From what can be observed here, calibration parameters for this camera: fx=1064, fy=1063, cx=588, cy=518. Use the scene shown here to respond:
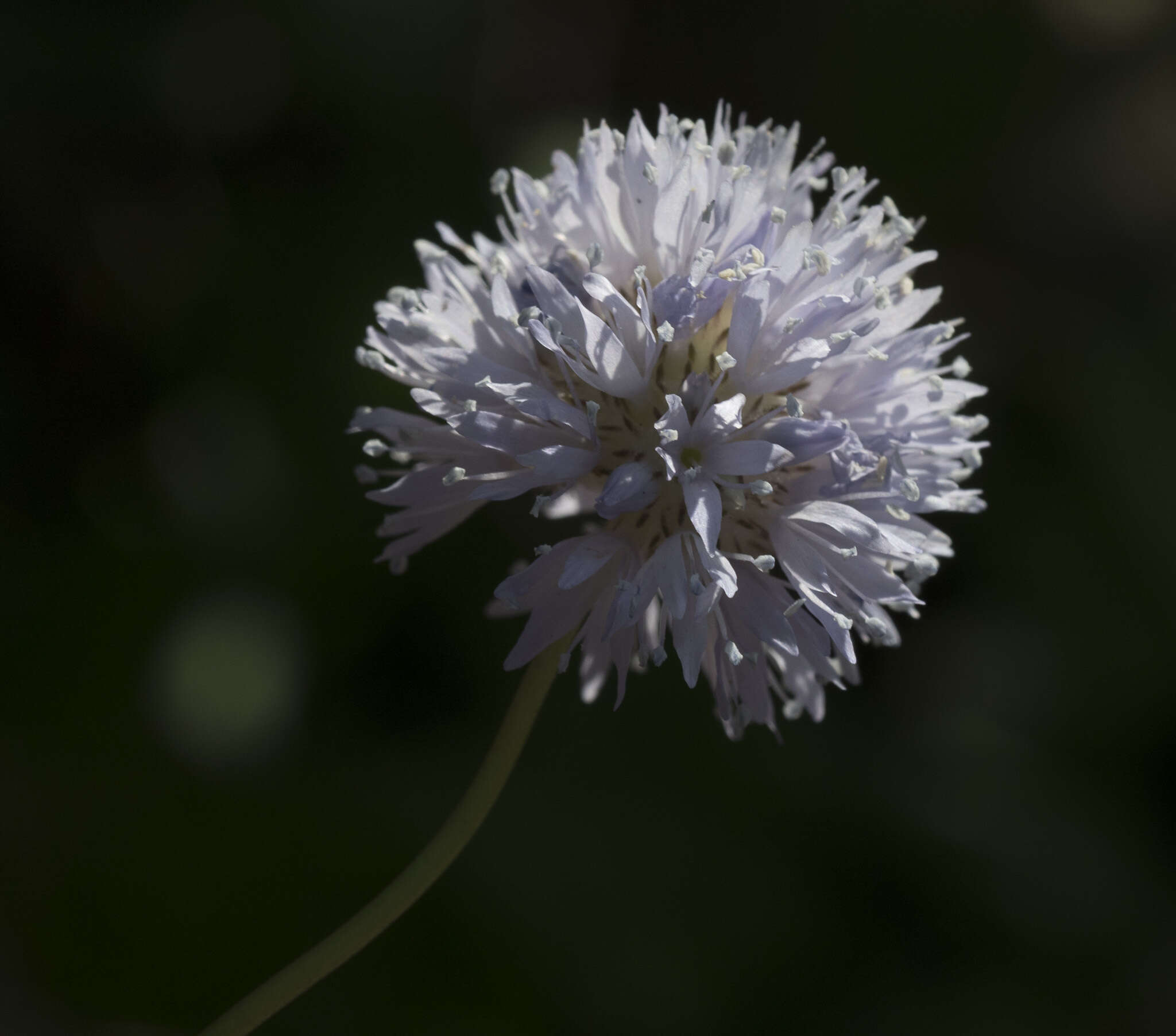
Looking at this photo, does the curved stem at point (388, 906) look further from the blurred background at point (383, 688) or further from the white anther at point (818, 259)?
the blurred background at point (383, 688)

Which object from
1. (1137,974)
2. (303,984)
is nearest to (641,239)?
(303,984)

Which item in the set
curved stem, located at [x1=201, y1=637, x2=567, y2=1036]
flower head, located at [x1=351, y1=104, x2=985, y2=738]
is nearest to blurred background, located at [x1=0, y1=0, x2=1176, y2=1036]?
flower head, located at [x1=351, y1=104, x2=985, y2=738]

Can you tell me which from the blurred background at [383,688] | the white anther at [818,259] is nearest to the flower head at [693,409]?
the white anther at [818,259]

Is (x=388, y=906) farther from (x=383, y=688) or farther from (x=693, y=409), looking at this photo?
(x=383, y=688)

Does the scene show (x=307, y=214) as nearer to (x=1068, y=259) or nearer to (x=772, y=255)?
(x=772, y=255)

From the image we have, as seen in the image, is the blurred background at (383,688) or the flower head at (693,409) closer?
the flower head at (693,409)

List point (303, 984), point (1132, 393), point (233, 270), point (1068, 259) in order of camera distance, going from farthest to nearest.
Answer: point (1068, 259) → point (1132, 393) → point (233, 270) → point (303, 984)
